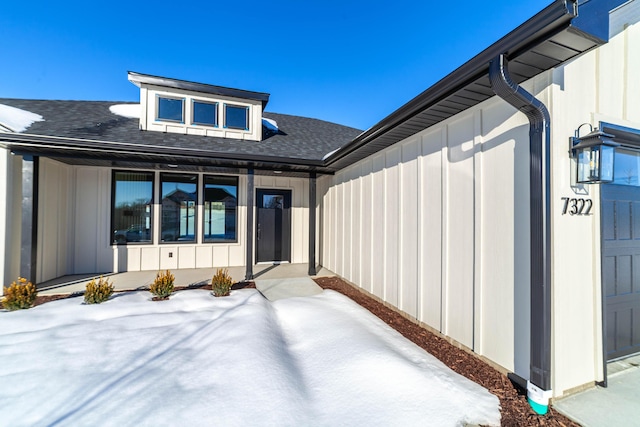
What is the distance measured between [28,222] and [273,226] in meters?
4.98

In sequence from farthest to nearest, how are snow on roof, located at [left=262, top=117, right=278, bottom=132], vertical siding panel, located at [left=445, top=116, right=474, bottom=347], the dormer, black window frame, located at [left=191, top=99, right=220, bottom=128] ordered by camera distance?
snow on roof, located at [left=262, top=117, right=278, bottom=132], black window frame, located at [left=191, top=99, right=220, bottom=128], the dormer, vertical siding panel, located at [left=445, top=116, right=474, bottom=347]

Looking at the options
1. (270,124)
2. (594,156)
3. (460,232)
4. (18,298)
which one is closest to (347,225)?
(460,232)

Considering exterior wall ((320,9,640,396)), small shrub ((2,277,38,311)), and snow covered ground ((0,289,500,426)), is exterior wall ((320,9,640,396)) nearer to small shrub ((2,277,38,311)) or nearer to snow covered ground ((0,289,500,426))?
snow covered ground ((0,289,500,426))

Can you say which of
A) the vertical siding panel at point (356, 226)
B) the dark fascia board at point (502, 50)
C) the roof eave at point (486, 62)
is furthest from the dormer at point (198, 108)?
the dark fascia board at point (502, 50)

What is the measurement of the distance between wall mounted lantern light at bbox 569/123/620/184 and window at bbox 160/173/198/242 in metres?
7.43

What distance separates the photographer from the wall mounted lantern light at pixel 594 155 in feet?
6.57

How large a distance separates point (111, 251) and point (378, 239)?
6.65 m

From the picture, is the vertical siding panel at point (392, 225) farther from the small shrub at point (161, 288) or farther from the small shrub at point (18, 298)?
the small shrub at point (18, 298)

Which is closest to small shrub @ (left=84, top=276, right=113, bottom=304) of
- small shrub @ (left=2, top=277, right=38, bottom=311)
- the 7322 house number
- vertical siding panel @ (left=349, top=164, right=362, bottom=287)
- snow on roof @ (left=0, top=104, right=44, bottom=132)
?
small shrub @ (left=2, top=277, right=38, bottom=311)

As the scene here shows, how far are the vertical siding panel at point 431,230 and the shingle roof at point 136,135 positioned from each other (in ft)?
9.67

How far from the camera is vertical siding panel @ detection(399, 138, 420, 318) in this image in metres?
3.66

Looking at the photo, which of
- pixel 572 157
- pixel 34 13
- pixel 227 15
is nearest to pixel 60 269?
pixel 34 13

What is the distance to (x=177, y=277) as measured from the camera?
5.92 metres

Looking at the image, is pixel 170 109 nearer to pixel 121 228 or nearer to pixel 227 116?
pixel 227 116
